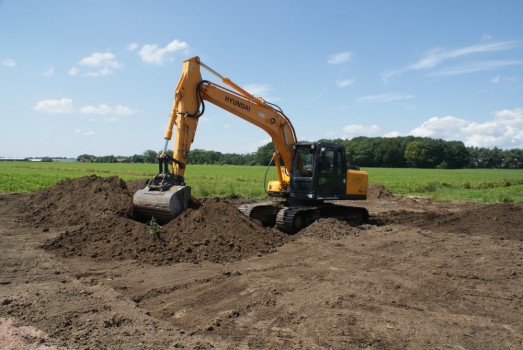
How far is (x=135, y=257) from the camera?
28.5 ft

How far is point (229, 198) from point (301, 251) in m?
12.6

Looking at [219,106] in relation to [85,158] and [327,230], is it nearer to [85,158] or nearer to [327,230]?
[327,230]

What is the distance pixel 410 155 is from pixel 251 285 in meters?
94.9

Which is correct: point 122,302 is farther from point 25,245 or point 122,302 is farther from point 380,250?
point 380,250

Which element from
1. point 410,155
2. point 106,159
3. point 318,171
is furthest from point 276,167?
point 106,159

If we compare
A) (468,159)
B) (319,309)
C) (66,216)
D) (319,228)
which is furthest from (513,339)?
(468,159)

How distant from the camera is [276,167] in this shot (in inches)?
528

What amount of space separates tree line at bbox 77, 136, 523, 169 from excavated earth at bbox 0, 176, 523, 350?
7486cm

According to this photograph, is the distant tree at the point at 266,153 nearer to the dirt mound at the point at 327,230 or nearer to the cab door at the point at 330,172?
the cab door at the point at 330,172

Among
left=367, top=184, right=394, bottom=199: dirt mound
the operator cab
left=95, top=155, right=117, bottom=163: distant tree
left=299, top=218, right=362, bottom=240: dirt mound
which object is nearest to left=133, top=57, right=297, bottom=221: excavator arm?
the operator cab

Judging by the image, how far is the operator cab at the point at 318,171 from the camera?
40.5 ft

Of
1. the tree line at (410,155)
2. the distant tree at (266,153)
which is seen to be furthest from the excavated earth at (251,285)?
the tree line at (410,155)

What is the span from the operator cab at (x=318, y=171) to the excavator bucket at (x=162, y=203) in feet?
11.5

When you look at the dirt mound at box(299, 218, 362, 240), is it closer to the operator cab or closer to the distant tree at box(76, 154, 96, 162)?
the operator cab
